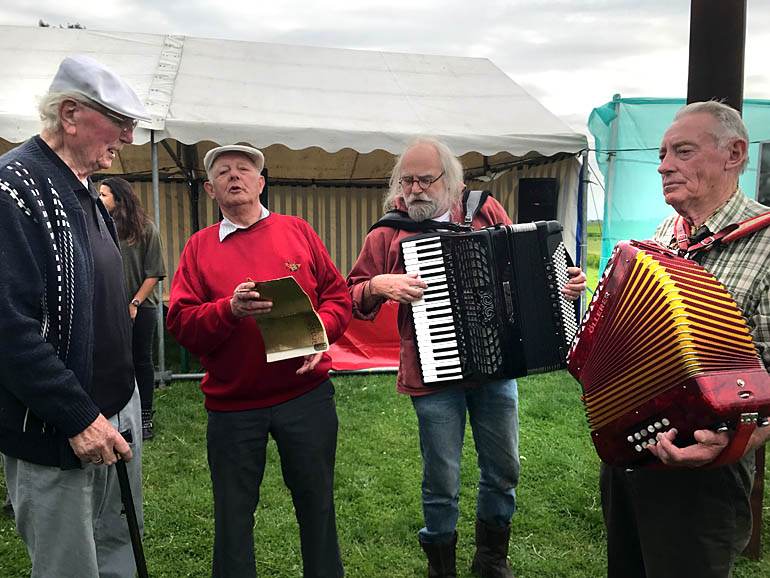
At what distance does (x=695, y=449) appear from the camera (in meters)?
1.51

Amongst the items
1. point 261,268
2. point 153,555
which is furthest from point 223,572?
point 261,268

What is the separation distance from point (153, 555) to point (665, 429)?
2.59 metres

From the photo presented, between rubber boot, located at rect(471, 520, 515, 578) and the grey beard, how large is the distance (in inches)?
55.7

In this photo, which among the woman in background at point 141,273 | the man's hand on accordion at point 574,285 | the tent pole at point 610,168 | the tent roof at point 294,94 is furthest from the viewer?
the tent pole at point 610,168

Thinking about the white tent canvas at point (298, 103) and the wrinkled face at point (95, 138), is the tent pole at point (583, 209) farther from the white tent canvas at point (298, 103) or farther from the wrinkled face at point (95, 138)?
the wrinkled face at point (95, 138)

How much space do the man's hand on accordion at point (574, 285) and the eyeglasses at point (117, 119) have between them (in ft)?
5.66

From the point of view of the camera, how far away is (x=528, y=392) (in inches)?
228

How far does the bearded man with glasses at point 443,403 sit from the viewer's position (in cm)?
263

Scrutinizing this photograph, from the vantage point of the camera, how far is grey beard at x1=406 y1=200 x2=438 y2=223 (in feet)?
8.65


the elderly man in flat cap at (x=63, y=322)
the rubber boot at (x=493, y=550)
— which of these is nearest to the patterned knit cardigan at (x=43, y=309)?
the elderly man in flat cap at (x=63, y=322)

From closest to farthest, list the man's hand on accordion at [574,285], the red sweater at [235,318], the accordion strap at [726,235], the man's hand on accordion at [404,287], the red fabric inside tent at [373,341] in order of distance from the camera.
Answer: the accordion strap at [726,235], the red sweater at [235,318], the man's hand on accordion at [404,287], the man's hand on accordion at [574,285], the red fabric inside tent at [373,341]

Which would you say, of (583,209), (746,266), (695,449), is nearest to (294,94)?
(583,209)

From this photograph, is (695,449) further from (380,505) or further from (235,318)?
(380,505)

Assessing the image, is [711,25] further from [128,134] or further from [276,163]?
[276,163]
